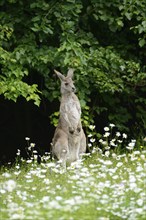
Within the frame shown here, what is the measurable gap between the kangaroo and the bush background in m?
0.52

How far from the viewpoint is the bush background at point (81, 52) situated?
10922 millimetres

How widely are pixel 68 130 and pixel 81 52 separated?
1565 millimetres

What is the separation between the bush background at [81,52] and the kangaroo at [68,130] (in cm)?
52

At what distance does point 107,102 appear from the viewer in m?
A: 12.9

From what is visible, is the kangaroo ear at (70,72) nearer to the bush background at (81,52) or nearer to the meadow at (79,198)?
the bush background at (81,52)

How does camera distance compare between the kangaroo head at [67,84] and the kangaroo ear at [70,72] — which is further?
the kangaroo ear at [70,72]

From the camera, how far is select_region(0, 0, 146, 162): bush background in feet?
35.8

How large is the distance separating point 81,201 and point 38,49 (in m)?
6.04

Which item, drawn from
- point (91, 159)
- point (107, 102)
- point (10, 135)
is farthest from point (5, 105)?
point (91, 159)

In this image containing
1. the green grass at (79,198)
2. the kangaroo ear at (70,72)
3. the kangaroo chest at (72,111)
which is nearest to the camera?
the green grass at (79,198)

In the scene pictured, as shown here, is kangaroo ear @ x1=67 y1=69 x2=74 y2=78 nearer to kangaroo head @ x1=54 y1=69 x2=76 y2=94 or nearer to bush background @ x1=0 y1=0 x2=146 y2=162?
kangaroo head @ x1=54 y1=69 x2=76 y2=94

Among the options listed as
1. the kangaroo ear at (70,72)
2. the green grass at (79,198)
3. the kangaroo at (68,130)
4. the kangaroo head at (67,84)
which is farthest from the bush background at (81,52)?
the green grass at (79,198)

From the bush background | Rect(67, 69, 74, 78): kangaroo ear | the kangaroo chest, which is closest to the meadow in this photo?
the kangaroo chest

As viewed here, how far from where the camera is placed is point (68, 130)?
10.2 metres
